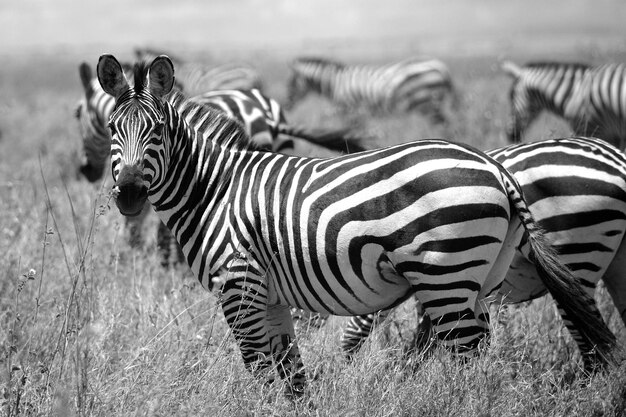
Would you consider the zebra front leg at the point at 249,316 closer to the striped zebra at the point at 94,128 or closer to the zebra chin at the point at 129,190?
the zebra chin at the point at 129,190

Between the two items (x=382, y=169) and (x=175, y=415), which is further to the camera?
(x=382, y=169)

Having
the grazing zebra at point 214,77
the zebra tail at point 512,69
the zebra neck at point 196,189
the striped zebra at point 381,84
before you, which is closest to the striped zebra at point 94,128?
the zebra neck at point 196,189

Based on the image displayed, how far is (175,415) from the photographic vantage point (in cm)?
343

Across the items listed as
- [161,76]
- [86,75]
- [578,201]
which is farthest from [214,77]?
[578,201]

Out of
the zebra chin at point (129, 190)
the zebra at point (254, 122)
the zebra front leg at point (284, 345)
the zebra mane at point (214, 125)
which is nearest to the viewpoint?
the zebra chin at point (129, 190)

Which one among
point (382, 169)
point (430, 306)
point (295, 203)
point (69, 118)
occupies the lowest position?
point (69, 118)

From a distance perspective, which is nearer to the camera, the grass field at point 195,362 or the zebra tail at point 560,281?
the grass field at point 195,362

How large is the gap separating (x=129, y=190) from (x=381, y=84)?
13.6 metres

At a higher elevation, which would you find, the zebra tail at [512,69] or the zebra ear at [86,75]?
the zebra ear at [86,75]

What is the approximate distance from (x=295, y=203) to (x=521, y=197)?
48.2 inches

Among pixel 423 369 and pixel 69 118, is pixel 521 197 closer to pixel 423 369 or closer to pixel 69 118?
pixel 423 369

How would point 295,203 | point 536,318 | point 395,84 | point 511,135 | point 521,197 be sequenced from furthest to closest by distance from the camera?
point 395,84 < point 511,135 < point 536,318 < point 295,203 < point 521,197

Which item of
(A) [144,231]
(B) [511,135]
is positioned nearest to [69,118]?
(A) [144,231]

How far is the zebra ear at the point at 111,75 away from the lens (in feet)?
13.4
